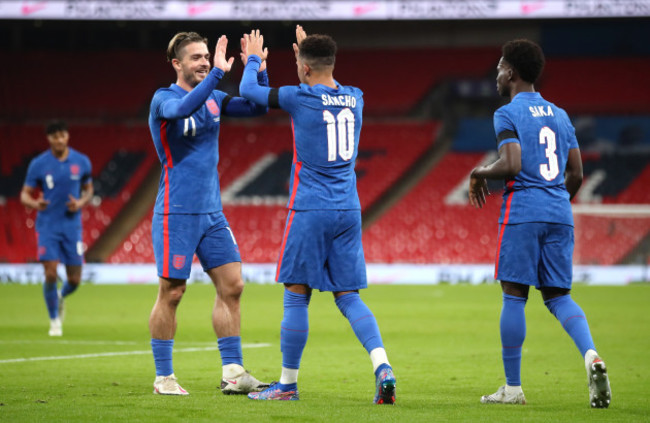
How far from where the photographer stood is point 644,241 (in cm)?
2511

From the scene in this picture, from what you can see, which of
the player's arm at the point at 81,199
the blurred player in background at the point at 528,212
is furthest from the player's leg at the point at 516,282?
the player's arm at the point at 81,199

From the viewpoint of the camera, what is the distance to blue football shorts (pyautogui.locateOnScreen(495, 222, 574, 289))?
20.8 feet

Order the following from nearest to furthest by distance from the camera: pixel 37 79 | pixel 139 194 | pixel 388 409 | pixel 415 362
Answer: pixel 388 409, pixel 415 362, pixel 139 194, pixel 37 79

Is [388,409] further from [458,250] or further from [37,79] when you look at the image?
[37,79]

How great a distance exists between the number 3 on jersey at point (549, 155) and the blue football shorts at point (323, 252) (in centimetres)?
127

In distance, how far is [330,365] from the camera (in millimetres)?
9039

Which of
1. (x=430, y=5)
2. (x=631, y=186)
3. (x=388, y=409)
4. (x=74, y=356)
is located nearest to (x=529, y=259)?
(x=388, y=409)

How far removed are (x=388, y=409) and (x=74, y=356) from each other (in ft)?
15.0

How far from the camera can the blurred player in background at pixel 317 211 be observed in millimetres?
6309

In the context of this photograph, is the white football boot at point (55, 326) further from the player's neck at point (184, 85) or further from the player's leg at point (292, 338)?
the player's leg at point (292, 338)

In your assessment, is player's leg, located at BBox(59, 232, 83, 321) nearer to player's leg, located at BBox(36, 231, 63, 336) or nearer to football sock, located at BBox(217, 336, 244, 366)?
player's leg, located at BBox(36, 231, 63, 336)

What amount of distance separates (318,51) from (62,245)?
7.04 metres

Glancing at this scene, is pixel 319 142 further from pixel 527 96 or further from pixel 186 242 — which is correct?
pixel 527 96

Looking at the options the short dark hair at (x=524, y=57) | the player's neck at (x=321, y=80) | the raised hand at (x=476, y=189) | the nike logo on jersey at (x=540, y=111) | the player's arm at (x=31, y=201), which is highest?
the player's arm at (x=31, y=201)
